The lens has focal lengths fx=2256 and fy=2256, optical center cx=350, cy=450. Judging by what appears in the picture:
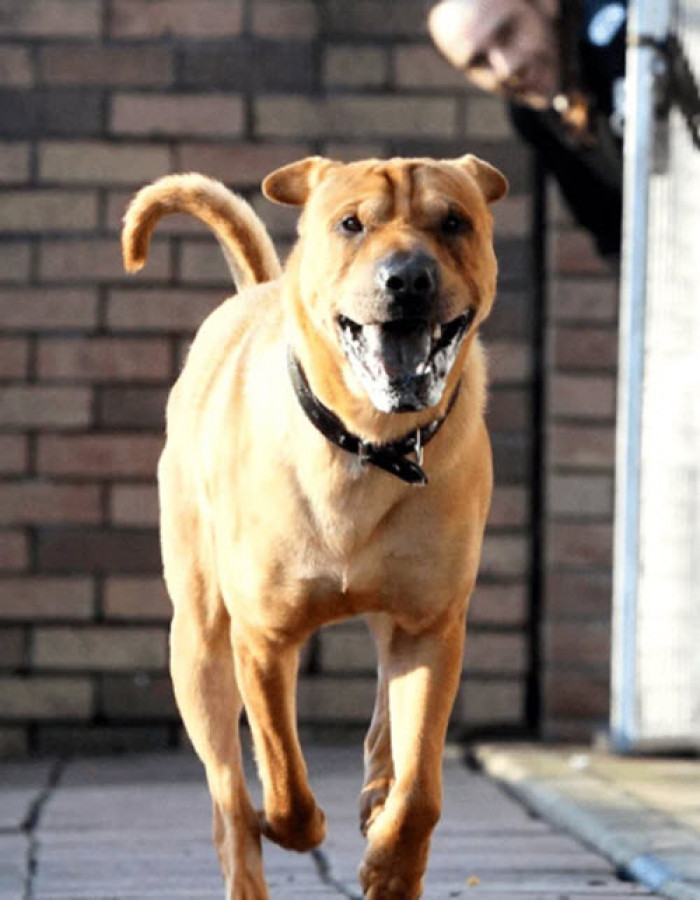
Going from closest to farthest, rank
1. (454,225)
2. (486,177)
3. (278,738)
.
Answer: (454,225)
(486,177)
(278,738)

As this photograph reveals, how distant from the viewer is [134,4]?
7.13 metres

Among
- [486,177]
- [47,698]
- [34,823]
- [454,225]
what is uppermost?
[486,177]

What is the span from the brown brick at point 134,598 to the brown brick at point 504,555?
1020mm

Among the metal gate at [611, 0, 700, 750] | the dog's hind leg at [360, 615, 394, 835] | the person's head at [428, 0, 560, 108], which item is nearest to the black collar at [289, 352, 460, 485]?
the dog's hind leg at [360, 615, 394, 835]

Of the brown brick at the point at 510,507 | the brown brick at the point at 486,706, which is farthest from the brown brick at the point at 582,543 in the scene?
the brown brick at the point at 486,706

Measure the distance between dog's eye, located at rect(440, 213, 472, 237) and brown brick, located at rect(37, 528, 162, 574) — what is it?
12.4 ft

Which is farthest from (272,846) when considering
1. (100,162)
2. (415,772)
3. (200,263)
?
(100,162)

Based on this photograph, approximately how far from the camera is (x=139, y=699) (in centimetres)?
713

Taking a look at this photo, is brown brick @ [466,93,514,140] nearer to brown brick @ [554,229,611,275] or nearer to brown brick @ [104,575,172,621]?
brown brick @ [554,229,611,275]

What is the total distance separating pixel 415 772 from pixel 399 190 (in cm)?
98

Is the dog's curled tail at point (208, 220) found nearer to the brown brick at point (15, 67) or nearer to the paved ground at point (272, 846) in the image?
the paved ground at point (272, 846)

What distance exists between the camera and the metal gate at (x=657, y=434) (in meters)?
6.28

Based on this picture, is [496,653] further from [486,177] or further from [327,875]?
[486,177]

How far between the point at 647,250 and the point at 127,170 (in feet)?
5.73
